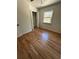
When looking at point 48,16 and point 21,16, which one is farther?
point 48,16

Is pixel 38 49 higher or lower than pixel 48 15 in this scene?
lower

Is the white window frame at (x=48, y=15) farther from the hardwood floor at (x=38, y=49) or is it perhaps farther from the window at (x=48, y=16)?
the hardwood floor at (x=38, y=49)

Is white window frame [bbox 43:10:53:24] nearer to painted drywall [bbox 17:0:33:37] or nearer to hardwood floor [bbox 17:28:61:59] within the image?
painted drywall [bbox 17:0:33:37]

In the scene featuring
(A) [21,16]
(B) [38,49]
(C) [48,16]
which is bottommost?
(B) [38,49]

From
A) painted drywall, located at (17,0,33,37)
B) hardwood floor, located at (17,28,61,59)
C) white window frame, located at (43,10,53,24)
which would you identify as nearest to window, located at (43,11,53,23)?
white window frame, located at (43,10,53,24)

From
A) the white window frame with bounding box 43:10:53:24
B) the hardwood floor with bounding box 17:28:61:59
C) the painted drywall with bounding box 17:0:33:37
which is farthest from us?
the white window frame with bounding box 43:10:53:24

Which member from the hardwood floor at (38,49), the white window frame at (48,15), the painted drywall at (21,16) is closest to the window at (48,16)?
the white window frame at (48,15)

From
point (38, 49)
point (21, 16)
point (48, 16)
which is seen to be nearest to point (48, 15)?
point (48, 16)

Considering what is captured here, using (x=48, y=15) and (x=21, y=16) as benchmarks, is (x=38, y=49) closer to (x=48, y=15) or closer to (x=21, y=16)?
(x=21, y=16)

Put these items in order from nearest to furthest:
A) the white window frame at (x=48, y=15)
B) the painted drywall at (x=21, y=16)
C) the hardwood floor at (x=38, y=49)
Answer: the hardwood floor at (x=38, y=49) → the painted drywall at (x=21, y=16) → the white window frame at (x=48, y=15)

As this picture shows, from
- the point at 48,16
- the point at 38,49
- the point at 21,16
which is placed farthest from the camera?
the point at 48,16

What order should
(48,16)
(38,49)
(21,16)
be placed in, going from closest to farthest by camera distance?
(38,49) < (21,16) < (48,16)
